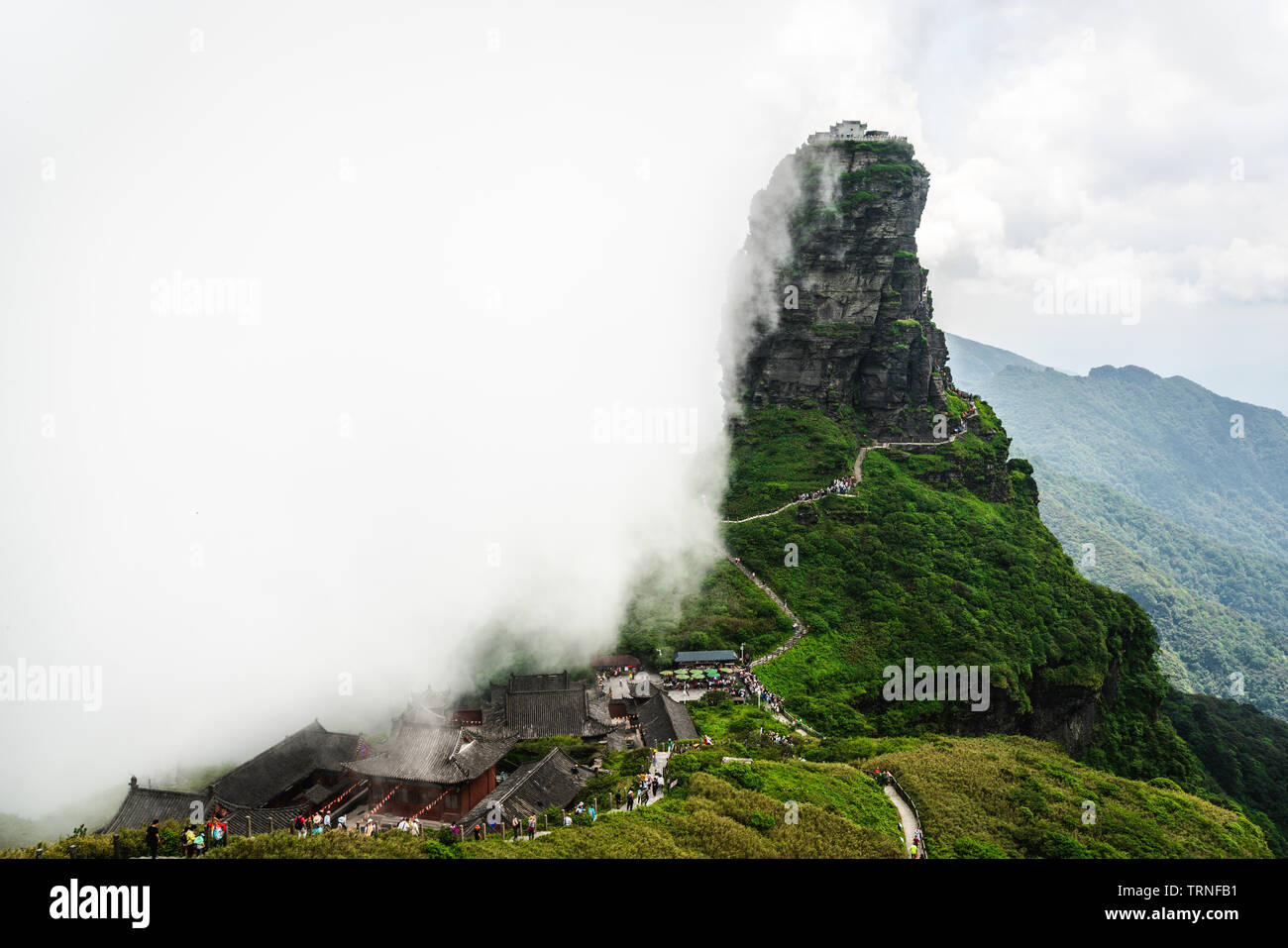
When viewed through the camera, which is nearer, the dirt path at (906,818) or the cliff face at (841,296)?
the dirt path at (906,818)

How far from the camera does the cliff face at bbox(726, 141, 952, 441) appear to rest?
88875mm

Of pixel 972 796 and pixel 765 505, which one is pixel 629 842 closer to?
pixel 972 796

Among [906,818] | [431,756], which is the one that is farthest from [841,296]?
[431,756]

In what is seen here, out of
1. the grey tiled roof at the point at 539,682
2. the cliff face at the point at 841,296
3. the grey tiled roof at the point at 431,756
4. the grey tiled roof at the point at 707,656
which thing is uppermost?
the cliff face at the point at 841,296

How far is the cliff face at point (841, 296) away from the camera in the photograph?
292 ft

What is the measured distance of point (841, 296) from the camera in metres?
89.6

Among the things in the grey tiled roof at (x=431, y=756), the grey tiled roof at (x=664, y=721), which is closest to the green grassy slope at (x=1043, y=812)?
the grey tiled roof at (x=664, y=721)

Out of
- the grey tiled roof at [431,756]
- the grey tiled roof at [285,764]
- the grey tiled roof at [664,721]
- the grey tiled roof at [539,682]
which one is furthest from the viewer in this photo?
the grey tiled roof at [539,682]

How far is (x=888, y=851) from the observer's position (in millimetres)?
26734

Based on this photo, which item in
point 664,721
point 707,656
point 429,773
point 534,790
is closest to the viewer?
point 534,790

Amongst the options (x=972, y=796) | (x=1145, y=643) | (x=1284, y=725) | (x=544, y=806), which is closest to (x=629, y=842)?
(x=544, y=806)

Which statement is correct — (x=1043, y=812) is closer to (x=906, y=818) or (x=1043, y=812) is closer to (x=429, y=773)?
(x=906, y=818)

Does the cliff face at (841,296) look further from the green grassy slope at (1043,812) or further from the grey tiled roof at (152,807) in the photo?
the grey tiled roof at (152,807)

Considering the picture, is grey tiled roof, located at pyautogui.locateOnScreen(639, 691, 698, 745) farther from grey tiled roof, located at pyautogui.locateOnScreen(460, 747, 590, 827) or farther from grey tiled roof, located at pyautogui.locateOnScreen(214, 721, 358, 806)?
grey tiled roof, located at pyautogui.locateOnScreen(214, 721, 358, 806)
